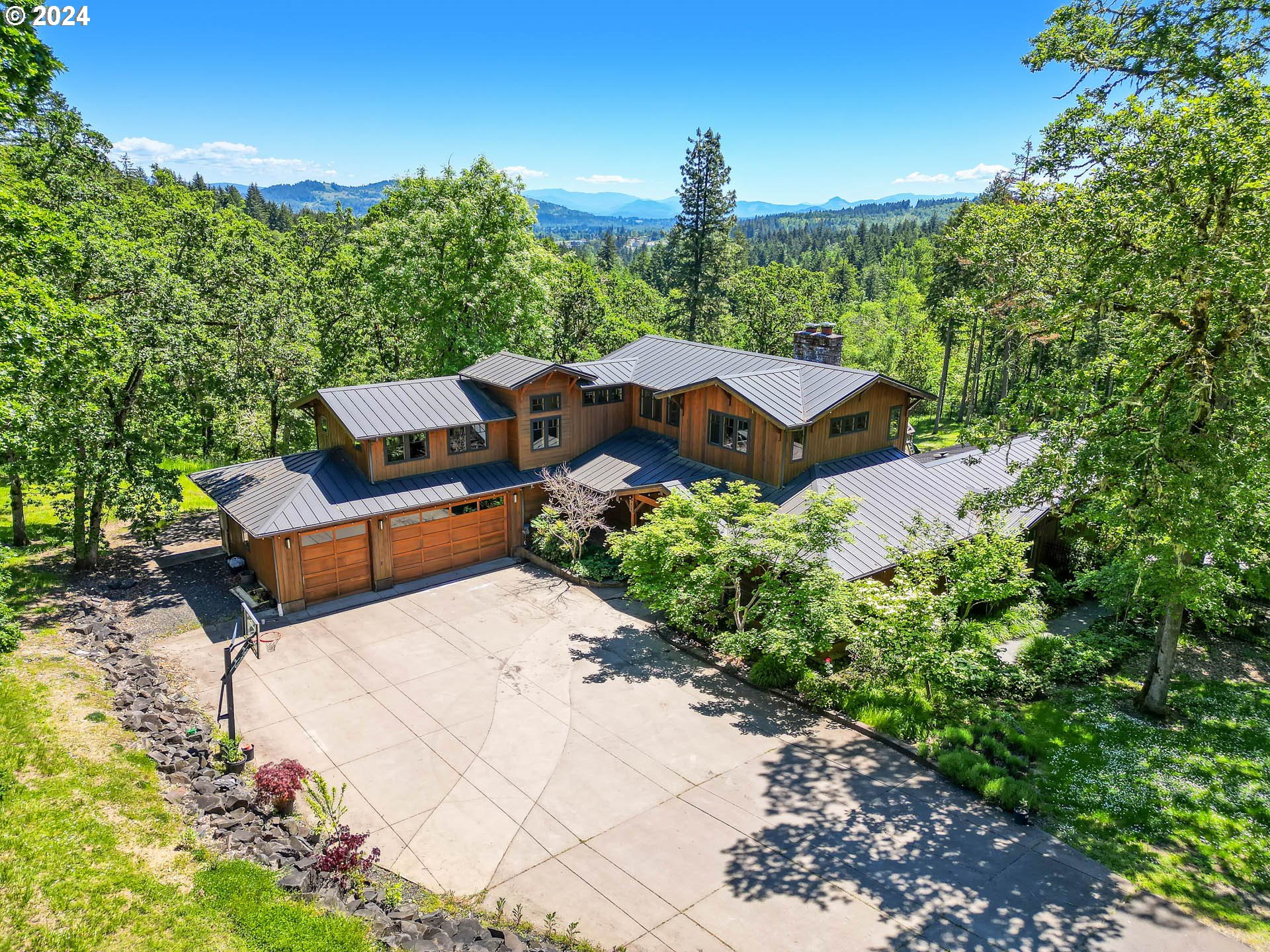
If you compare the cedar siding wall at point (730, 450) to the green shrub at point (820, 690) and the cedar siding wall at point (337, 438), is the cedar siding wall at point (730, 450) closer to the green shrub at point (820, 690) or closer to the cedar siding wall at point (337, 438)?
the green shrub at point (820, 690)

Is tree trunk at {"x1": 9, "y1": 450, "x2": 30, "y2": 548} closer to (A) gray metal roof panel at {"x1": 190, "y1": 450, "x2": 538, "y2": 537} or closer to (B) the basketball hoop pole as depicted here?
(A) gray metal roof panel at {"x1": 190, "y1": 450, "x2": 538, "y2": 537}

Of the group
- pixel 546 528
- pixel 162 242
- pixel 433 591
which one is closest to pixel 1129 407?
pixel 546 528

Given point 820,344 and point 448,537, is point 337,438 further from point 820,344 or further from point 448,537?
point 820,344

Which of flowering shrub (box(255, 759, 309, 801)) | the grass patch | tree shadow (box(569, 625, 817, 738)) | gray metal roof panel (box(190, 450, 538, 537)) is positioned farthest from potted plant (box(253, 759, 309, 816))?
the grass patch

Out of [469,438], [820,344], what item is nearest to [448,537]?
[469,438]

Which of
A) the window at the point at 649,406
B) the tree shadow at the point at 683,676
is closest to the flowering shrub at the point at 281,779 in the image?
the tree shadow at the point at 683,676

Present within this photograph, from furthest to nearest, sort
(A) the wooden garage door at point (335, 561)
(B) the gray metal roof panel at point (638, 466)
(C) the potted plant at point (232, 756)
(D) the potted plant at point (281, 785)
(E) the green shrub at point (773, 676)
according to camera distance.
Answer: (B) the gray metal roof panel at point (638, 466) < (A) the wooden garage door at point (335, 561) < (E) the green shrub at point (773, 676) < (C) the potted plant at point (232, 756) < (D) the potted plant at point (281, 785)

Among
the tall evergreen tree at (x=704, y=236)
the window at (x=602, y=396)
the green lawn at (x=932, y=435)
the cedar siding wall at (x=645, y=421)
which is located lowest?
the green lawn at (x=932, y=435)
